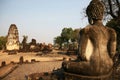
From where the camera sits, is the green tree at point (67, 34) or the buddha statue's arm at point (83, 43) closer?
the buddha statue's arm at point (83, 43)

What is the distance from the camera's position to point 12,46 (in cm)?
4250

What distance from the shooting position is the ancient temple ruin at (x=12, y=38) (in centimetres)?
4252

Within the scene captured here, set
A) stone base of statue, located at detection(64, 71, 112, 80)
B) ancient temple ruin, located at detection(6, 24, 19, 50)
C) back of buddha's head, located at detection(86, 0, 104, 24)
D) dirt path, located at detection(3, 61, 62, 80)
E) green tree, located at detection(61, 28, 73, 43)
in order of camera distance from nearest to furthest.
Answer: stone base of statue, located at detection(64, 71, 112, 80) < back of buddha's head, located at detection(86, 0, 104, 24) < dirt path, located at detection(3, 61, 62, 80) < ancient temple ruin, located at detection(6, 24, 19, 50) < green tree, located at detection(61, 28, 73, 43)

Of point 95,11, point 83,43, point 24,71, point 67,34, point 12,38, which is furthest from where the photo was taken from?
point 67,34

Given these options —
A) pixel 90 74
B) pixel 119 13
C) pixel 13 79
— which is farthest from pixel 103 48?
pixel 119 13

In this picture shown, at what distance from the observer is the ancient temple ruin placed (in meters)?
42.5

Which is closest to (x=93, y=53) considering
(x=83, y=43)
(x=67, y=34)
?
(x=83, y=43)

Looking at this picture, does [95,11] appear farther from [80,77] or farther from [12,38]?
[12,38]

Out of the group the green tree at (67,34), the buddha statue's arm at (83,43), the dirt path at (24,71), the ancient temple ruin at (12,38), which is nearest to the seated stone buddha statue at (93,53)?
the buddha statue's arm at (83,43)

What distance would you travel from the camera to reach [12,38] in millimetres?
42750

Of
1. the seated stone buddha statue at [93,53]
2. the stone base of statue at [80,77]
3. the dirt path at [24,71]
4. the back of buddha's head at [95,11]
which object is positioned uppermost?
the back of buddha's head at [95,11]

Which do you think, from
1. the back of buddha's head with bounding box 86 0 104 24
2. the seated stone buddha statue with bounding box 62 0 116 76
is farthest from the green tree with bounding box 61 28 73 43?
the seated stone buddha statue with bounding box 62 0 116 76

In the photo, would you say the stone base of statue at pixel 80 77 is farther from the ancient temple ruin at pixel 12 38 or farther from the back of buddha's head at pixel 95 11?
the ancient temple ruin at pixel 12 38

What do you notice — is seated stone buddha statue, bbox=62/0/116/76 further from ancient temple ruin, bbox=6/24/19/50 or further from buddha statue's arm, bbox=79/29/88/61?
ancient temple ruin, bbox=6/24/19/50
